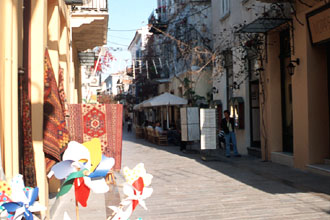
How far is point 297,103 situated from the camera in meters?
11.6

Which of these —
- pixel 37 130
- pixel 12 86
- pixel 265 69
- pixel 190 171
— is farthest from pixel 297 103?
pixel 12 86

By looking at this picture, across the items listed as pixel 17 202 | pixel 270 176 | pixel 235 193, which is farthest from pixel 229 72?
pixel 17 202

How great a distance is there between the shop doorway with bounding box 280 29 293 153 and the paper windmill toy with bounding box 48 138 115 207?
1121 cm

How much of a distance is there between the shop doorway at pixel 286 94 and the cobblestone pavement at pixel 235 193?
114cm

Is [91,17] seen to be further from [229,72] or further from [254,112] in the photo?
[229,72]

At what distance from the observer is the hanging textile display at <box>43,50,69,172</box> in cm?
626

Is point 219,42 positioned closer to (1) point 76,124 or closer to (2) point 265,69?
(2) point 265,69

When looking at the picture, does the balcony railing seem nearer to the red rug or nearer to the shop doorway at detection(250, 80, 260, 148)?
the red rug

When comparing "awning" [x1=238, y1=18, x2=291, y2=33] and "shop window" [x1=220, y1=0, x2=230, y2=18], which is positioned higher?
"shop window" [x1=220, y1=0, x2=230, y2=18]

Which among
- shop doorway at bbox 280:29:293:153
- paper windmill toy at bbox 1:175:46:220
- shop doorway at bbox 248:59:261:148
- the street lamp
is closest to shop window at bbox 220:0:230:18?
shop doorway at bbox 248:59:261:148

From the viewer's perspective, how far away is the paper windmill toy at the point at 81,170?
2258 millimetres

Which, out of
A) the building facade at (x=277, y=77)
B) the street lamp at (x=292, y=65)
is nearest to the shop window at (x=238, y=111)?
the building facade at (x=277, y=77)

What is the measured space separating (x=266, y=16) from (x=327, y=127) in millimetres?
3949

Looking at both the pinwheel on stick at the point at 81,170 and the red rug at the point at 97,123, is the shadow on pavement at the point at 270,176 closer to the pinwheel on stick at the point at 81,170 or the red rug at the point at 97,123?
the red rug at the point at 97,123
